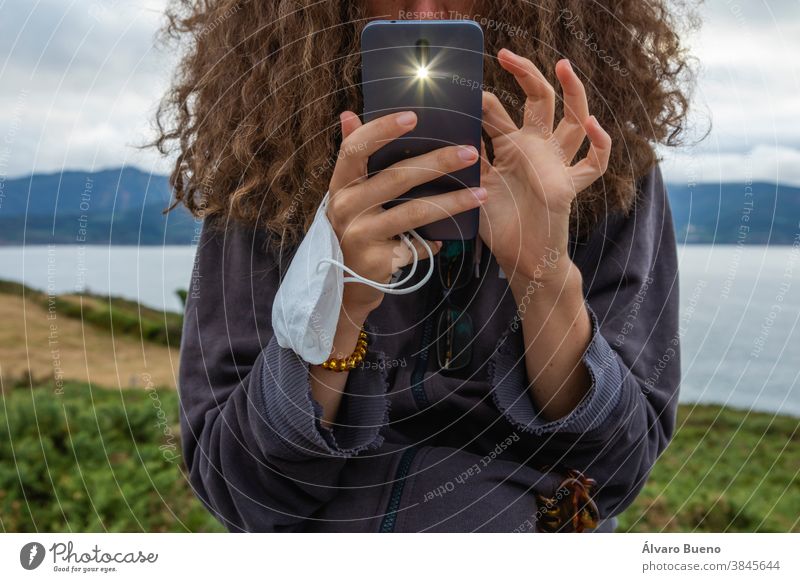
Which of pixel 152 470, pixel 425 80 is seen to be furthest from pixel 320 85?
pixel 152 470

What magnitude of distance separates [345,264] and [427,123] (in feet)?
0.38

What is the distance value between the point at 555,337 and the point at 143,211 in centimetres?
41

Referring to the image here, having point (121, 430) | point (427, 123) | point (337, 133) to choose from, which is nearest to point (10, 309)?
point (121, 430)

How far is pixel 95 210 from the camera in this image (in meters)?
0.71

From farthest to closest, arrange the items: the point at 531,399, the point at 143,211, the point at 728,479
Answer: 1. the point at 728,479
2. the point at 143,211
3. the point at 531,399

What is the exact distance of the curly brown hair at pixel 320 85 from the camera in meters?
0.59

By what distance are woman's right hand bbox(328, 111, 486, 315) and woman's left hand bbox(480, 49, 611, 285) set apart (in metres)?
0.04

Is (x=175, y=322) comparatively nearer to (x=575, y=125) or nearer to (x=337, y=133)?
(x=337, y=133)

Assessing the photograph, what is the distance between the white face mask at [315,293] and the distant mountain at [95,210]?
0.22 metres

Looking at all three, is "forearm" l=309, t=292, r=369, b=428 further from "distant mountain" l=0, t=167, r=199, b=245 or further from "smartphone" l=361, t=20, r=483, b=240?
"distant mountain" l=0, t=167, r=199, b=245

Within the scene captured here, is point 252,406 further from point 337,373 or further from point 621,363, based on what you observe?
point 621,363

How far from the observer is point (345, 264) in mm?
501

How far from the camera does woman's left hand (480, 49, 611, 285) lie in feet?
1.62

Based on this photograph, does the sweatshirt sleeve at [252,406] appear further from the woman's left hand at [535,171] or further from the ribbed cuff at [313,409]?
the woman's left hand at [535,171]
